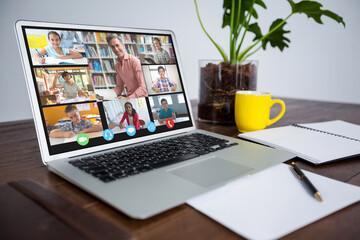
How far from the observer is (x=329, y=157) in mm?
615

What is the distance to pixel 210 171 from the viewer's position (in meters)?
0.54

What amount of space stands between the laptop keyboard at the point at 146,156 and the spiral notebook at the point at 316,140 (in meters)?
0.14

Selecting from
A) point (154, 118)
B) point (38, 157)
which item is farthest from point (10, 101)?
point (154, 118)

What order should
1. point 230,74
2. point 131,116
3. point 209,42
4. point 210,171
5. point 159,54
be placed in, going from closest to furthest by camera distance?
point 210,171
point 131,116
point 159,54
point 230,74
point 209,42

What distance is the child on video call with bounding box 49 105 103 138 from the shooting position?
62 centimetres

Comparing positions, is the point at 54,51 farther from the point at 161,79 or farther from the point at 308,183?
the point at 308,183

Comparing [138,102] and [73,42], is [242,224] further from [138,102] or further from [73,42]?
[73,42]

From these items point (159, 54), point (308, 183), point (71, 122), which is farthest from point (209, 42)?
point (308, 183)

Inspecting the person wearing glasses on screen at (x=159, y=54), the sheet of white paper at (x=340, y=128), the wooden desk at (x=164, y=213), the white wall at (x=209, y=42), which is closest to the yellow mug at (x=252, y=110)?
the wooden desk at (x=164, y=213)

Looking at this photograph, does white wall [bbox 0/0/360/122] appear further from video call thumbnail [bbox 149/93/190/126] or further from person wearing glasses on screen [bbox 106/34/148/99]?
video call thumbnail [bbox 149/93/190/126]

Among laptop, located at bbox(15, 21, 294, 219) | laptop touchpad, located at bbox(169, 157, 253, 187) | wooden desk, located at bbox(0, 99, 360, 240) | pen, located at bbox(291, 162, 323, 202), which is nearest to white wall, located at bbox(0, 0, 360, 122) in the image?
wooden desk, located at bbox(0, 99, 360, 240)

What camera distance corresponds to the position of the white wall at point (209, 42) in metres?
0.98

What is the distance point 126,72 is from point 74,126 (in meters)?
0.21

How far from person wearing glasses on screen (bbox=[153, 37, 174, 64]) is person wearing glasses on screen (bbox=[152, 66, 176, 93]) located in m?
0.02
